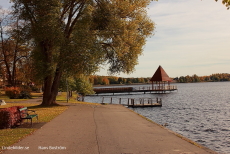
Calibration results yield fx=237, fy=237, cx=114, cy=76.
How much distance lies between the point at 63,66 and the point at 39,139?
12.6m

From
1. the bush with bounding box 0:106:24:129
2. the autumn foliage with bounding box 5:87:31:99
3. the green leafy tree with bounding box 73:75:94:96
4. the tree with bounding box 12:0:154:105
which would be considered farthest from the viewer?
the green leafy tree with bounding box 73:75:94:96

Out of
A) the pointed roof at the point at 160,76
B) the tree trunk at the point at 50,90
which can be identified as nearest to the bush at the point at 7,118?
the tree trunk at the point at 50,90

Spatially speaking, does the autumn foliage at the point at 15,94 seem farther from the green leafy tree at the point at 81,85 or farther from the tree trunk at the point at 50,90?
the tree trunk at the point at 50,90

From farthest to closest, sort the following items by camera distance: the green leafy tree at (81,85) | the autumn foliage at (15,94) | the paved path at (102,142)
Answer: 1. the green leafy tree at (81,85)
2. the autumn foliage at (15,94)
3. the paved path at (102,142)

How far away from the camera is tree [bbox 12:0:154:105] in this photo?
21750mm

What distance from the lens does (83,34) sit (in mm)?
22469

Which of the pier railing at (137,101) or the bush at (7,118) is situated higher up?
the bush at (7,118)

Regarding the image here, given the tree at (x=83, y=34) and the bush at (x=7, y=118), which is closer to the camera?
the bush at (x=7, y=118)

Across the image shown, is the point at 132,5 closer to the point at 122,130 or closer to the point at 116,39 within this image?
the point at 116,39

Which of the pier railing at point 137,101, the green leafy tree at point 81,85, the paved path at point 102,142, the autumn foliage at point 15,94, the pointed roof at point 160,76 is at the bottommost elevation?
the pier railing at point 137,101

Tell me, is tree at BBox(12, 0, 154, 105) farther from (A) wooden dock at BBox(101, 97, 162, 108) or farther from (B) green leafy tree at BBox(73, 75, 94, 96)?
(B) green leafy tree at BBox(73, 75, 94, 96)

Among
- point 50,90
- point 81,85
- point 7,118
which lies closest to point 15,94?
point 81,85

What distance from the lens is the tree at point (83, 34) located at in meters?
21.8

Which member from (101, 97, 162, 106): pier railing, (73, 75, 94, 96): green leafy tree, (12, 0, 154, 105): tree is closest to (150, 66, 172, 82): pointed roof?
(101, 97, 162, 106): pier railing
